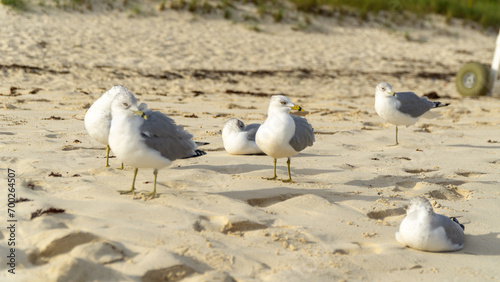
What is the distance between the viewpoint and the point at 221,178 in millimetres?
5410

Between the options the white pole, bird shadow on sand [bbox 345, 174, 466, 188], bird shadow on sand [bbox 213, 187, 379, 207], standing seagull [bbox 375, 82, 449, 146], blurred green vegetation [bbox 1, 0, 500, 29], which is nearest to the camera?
bird shadow on sand [bbox 213, 187, 379, 207]

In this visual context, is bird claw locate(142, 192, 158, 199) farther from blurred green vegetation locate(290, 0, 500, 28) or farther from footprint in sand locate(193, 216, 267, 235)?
blurred green vegetation locate(290, 0, 500, 28)

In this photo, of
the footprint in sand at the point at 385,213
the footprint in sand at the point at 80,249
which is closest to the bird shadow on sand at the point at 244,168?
the footprint in sand at the point at 385,213

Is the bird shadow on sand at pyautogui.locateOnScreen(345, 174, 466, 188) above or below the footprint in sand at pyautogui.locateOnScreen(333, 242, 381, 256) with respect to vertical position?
above

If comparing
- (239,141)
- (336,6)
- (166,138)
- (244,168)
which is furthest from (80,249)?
(336,6)

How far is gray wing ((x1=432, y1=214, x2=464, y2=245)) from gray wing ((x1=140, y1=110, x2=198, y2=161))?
2.02 m

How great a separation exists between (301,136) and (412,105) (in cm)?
310

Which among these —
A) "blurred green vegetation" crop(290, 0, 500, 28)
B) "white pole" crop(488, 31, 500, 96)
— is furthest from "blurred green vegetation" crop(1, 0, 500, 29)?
"white pole" crop(488, 31, 500, 96)

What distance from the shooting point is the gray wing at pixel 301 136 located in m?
5.38

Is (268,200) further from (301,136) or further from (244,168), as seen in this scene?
(244,168)

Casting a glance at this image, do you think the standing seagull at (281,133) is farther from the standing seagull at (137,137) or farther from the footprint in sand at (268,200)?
the standing seagull at (137,137)

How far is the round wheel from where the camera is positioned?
1297 cm

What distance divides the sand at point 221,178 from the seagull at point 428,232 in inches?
3.2

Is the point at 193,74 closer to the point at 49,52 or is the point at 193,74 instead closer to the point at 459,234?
the point at 49,52
